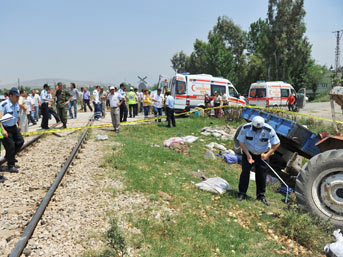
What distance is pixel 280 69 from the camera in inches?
1522

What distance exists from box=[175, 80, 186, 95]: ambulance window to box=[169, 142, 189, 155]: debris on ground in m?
7.61

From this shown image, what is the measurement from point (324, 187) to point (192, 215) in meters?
2.04

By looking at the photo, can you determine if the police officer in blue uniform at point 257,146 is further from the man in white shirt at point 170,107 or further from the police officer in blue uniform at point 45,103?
the police officer in blue uniform at point 45,103

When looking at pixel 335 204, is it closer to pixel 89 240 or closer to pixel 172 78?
pixel 89 240

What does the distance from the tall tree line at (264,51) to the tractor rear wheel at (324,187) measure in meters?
36.8

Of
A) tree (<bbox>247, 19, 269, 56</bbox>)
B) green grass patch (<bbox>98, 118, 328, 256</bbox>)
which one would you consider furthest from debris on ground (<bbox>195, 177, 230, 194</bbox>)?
tree (<bbox>247, 19, 269, 56</bbox>)

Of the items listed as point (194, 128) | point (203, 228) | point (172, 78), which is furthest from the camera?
point (172, 78)

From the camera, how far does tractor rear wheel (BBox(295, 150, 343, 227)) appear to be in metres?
3.77

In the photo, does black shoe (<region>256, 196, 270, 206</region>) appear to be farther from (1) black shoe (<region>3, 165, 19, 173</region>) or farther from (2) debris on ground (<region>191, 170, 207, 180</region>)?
(1) black shoe (<region>3, 165, 19, 173</region>)

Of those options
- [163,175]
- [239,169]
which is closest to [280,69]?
[239,169]

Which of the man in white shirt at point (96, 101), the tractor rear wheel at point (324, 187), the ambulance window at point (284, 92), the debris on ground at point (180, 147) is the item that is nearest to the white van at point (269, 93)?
the ambulance window at point (284, 92)

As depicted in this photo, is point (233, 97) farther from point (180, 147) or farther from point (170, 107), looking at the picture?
point (180, 147)

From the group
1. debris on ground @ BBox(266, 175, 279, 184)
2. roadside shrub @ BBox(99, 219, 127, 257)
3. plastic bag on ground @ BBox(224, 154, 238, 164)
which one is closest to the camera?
roadside shrub @ BBox(99, 219, 127, 257)

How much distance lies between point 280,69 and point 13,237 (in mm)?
41215
